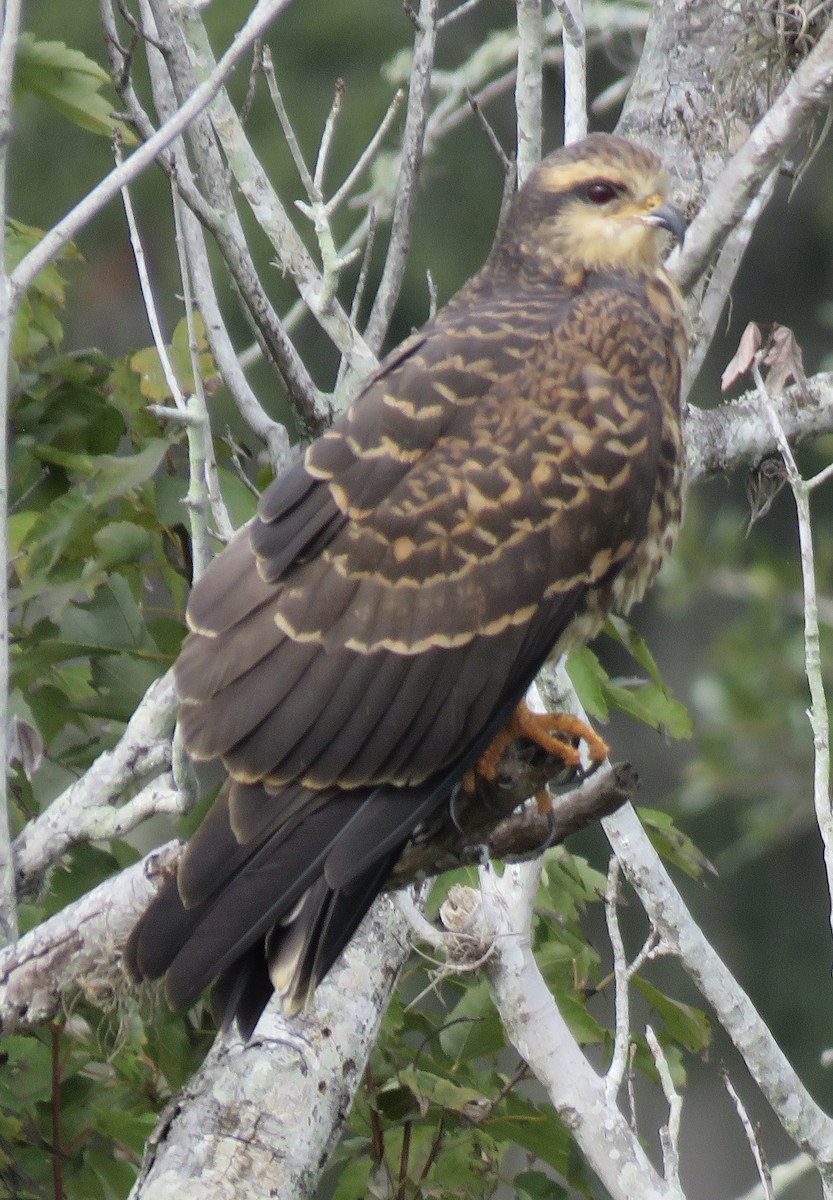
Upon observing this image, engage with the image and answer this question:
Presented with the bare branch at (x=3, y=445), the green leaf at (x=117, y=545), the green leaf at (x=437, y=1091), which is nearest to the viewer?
the bare branch at (x=3, y=445)

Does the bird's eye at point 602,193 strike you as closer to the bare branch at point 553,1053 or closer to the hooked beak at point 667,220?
the hooked beak at point 667,220

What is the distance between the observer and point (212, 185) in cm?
297

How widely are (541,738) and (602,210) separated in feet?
3.22

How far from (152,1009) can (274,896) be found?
2.02 feet

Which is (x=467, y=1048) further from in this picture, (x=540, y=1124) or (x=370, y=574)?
(x=370, y=574)

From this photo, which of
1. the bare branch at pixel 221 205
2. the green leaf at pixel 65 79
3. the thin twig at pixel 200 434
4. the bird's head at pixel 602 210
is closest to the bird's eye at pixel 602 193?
the bird's head at pixel 602 210

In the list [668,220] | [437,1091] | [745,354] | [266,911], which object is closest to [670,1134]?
[437,1091]

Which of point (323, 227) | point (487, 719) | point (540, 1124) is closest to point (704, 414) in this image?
point (323, 227)

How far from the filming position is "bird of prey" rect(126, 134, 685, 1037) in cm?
225

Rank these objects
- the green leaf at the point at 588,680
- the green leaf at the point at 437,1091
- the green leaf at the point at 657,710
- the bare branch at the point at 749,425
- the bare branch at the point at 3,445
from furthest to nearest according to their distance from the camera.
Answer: the bare branch at the point at 749,425
the green leaf at the point at 657,710
the green leaf at the point at 588,680
the green leaf at the point at 437,1091
the bare branch at the point at 3,445

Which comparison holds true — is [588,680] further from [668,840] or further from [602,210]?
[602,210]

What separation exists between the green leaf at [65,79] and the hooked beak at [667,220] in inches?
37.3

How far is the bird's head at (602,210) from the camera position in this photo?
293cm

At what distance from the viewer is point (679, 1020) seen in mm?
2818
